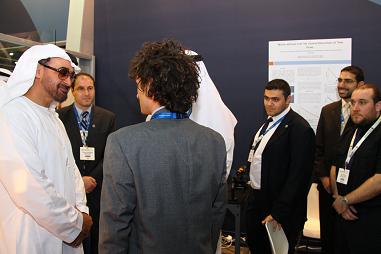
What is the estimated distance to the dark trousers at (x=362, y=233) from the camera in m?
2.57

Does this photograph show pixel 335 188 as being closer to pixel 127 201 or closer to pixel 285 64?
pixel 285 64

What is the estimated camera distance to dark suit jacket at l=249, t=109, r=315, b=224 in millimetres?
2846

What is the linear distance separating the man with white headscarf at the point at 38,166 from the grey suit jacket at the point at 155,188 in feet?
1.71

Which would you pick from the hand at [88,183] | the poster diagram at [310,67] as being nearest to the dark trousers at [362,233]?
the poster diagram at [310,67]

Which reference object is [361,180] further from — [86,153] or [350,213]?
[86,153]

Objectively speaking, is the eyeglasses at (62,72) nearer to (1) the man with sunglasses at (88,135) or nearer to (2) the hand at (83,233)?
(2) the hand at (83,233)

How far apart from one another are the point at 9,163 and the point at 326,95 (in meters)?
3.33

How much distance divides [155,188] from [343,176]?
77.9 inches

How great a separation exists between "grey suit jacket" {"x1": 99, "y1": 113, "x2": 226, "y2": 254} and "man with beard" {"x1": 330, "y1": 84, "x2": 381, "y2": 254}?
1674 mm

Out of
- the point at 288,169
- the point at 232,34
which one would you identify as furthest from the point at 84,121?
the point at 232,34

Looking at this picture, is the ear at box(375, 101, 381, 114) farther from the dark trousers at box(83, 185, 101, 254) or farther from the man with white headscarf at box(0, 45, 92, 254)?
the dark trousers at box(83, 185, 101, 254)

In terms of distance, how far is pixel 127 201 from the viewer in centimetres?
138

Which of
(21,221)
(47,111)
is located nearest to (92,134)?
(47,111)

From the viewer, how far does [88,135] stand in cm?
336
